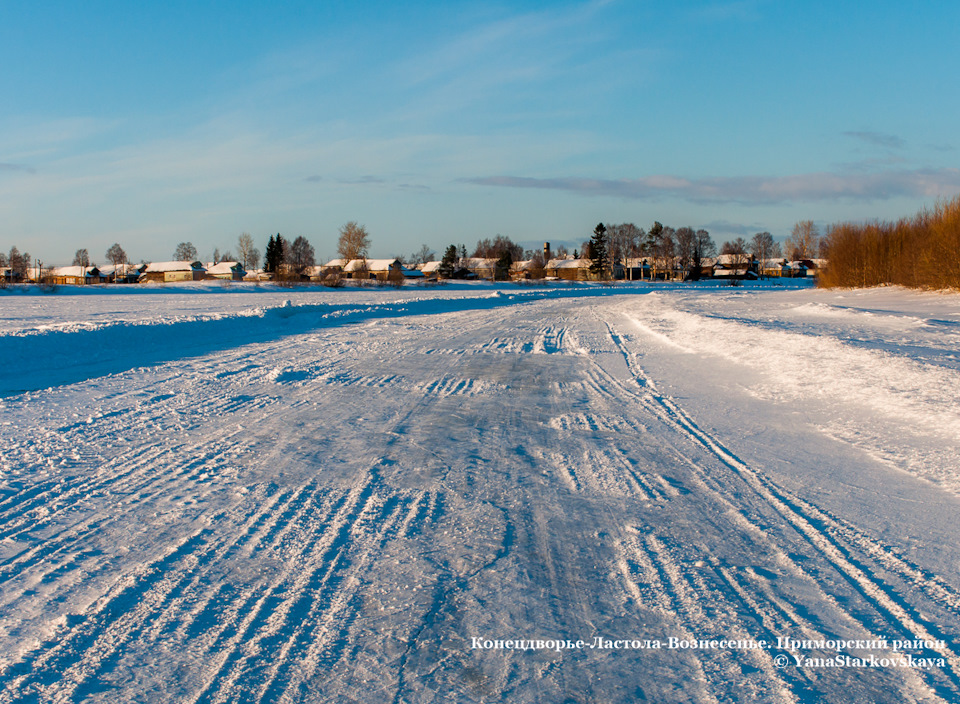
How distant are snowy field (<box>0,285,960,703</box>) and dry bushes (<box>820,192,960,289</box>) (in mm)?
26615

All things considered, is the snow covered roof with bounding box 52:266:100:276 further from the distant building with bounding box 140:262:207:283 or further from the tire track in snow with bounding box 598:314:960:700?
the tire track in snow with bounding box 598:314:960:700

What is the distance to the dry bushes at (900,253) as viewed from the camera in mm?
30688

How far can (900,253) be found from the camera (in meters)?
39.0

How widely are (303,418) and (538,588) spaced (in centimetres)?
479

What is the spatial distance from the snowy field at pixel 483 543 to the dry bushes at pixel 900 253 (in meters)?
26.6

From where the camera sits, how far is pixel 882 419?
24.2ft

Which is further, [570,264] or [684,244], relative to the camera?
[570,264]

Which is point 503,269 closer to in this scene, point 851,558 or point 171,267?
point 171,267

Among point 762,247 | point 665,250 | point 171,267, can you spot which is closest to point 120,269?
point 171,267

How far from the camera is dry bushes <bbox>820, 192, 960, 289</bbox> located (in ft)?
101

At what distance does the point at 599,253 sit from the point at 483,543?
121093 millimetres

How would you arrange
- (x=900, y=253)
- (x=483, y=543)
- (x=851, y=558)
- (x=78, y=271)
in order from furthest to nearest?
(x=78, y=271), (x=900, y=253), (x=483, y=543), (x=851, y=558)

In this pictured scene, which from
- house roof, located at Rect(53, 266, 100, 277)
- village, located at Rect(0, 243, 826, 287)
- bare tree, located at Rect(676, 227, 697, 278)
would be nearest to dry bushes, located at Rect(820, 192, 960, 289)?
village, located at Rect(0, 243, 826, 287)

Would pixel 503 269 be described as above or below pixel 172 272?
below
